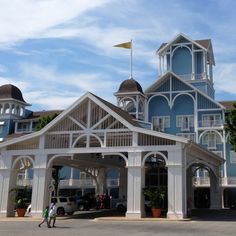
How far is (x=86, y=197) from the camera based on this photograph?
43312 millimetres

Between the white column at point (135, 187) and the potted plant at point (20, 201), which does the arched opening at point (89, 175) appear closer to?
the white column at point (135, 187)

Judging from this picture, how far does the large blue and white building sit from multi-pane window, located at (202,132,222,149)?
12 cm

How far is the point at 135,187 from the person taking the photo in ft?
89.9

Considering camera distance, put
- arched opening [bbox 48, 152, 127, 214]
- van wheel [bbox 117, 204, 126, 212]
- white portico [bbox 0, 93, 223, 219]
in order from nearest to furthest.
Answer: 1. white portico [bbox 0, 93, 223, 219]
2. arched opening [bbox 48, 152, 127, 214]
3. van wheel [bbox 117, 204, 126, 212]

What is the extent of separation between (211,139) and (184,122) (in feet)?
12.9

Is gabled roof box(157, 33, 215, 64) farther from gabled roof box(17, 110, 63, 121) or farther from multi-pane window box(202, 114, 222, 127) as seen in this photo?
gabled roof box(17, 110, 63, 121)

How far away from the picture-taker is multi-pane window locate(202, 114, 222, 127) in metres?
51.0

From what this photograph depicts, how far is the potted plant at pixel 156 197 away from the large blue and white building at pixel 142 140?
0.54 meters

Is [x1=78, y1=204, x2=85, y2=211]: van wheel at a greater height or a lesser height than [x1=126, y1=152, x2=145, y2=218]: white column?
lesser

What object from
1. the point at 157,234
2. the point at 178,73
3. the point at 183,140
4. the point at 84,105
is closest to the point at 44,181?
the point at 84,105

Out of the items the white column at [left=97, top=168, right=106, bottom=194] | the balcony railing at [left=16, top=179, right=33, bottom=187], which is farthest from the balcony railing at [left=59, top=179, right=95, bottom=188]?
the white column at [left=97, top=168, right=106, bottom=194]

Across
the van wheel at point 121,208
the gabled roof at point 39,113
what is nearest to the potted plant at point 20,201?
the van wheel at point 121,208

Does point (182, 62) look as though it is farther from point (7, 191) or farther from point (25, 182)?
point (7, 191)

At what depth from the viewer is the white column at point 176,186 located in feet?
86.2
